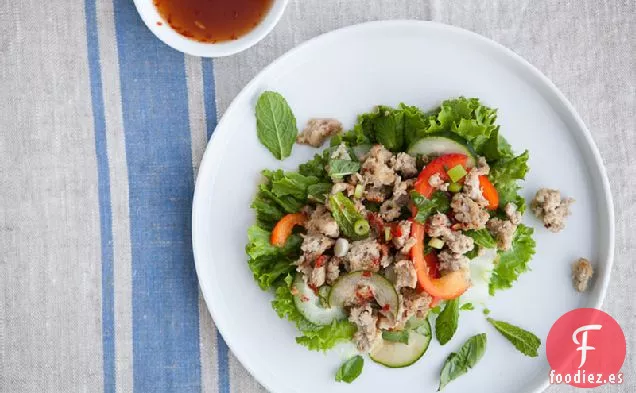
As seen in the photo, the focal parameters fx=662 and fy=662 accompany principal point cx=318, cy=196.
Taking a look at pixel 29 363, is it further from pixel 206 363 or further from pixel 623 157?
pixel 623 157

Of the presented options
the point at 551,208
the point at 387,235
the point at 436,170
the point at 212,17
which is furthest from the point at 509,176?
the point at 212,17

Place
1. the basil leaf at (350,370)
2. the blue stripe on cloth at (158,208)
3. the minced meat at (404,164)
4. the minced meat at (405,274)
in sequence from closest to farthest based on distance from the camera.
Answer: the minced meat at (405,274) → the minced meat at (404,164) → the basil leaf at (350,370) → the blue stripe on cloth at (158,208)

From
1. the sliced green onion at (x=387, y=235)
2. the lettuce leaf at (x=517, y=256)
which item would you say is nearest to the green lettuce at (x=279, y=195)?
the sliced green onion at (x=387, y=235)

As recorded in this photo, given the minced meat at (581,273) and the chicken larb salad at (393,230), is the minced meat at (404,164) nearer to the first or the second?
the chicken larb salad at (393,230)

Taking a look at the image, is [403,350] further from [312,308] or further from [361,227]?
[361,227]

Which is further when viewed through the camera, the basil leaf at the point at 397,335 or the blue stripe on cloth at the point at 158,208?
the blue stripe on cloth at the point at 158,208

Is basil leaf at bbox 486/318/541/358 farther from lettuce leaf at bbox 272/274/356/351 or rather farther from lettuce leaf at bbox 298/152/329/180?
lettuce leaf at bbox 298/152/329/180

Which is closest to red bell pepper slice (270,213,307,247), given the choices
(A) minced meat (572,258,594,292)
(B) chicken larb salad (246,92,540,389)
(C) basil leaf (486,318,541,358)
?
(B) chicken larb salad (246,92,540,389)

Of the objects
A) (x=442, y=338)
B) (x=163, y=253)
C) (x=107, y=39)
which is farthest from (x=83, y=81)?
(x=442, y=338)
